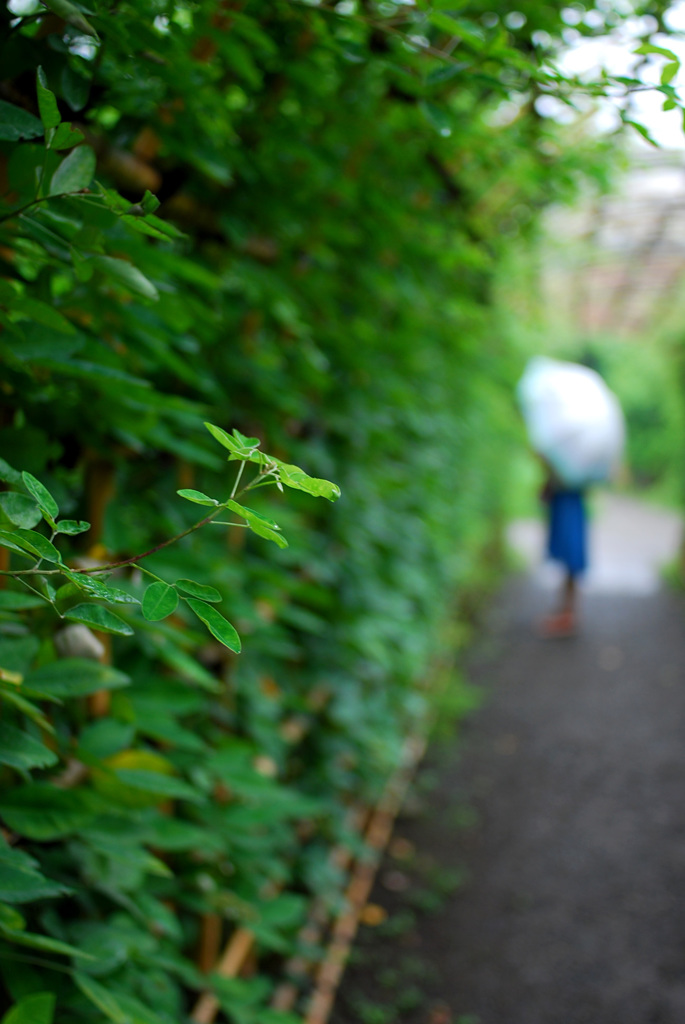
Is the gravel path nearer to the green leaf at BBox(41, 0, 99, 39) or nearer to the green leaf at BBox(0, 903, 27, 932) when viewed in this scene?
the green leaf at BBox(0, 903, 27, 932)

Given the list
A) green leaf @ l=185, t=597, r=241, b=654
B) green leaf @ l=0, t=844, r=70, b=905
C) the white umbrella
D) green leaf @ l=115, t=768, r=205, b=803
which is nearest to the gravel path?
the white umbrella

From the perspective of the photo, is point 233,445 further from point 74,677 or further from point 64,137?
point 74,677

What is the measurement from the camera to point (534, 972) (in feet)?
8.07

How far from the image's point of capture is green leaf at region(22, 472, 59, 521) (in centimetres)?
56

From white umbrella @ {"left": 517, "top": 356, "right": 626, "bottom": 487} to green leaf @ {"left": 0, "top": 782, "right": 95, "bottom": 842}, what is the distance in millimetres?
5121

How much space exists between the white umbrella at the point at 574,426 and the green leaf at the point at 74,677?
5.06 meters

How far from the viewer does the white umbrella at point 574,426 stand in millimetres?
5586

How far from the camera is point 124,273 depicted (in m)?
0.75

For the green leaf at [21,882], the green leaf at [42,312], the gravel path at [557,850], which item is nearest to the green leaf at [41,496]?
the green leaf at [42,312]

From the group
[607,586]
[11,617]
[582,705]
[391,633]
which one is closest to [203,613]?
[11,617]

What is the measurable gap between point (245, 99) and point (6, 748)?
4.12 feet

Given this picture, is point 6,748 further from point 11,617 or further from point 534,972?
point 534,972

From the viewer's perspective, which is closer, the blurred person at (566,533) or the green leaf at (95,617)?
the green leaf at (95,617)

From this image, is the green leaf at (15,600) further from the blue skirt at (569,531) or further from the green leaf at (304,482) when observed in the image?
the blue skirt at (569,531)
